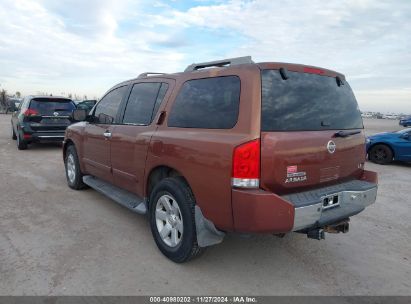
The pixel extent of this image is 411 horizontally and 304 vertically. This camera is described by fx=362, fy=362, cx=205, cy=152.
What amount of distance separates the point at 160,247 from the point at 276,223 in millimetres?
1449

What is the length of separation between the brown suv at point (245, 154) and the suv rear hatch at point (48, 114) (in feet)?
24.3

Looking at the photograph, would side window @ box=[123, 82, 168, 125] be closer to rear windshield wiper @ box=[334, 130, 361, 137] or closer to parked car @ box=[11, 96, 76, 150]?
rear windshield wiper @ box=[334, 130, 361, 137]

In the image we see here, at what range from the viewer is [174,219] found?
12.1ft

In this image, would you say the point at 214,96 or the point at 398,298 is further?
the point at 214,96

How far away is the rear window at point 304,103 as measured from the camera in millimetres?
3098

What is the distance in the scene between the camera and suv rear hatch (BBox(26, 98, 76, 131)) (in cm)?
1073

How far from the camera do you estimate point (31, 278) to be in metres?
3.27

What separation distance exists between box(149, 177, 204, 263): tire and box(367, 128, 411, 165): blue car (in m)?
8.63

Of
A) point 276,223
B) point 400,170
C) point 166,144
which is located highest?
point 166,144

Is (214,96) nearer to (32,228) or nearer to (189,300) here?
(189,300)

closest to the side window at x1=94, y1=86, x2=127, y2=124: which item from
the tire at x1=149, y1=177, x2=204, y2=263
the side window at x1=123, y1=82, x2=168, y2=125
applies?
the side window at x1=123, y1=82, x2=168, y2=125

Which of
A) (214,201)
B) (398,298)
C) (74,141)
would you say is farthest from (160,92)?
(398,298)

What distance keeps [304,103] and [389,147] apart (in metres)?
8.26

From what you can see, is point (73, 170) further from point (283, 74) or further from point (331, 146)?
point (331, 146)
